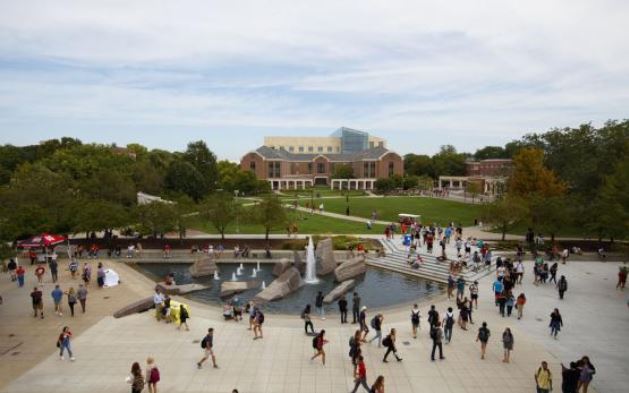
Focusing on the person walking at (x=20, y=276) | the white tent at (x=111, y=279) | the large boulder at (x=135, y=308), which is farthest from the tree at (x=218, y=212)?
the large boulder at (x=135, y=308)

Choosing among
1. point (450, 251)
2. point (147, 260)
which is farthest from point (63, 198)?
point (450, 251)

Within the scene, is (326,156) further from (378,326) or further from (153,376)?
(153,376)

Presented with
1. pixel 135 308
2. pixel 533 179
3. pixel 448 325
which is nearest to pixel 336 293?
pixel 448 325

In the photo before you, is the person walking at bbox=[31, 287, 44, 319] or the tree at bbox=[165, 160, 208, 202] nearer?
the person walking at bbox=[31, 287, 44, 319]

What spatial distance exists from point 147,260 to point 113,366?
1982 cm

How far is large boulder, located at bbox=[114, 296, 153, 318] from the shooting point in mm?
20292

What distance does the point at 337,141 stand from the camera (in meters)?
164

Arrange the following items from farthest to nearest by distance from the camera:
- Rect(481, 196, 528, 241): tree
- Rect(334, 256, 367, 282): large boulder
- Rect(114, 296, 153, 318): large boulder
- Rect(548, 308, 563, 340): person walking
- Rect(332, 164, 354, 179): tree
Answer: Rect(332, 164, 354, 179): tree < Rect(481, 196, 528, 241): tree < Rect(334, 256, 367, 282): large boulder < Rect(114, 296, 153, 318): large boulder < Rect(548, 308, 563, 340): person walking

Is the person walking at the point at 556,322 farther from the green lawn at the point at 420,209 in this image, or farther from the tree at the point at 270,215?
the green lawn at the point at 420,209

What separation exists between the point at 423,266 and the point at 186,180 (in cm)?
4016

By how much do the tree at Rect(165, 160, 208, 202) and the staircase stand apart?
34408mm

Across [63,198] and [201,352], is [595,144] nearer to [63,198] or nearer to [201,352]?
[201,352]

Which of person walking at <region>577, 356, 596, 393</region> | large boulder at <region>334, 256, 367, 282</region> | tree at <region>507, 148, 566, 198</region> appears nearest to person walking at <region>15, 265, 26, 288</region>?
large boulder at <region>334, 256, 367, 282</region>

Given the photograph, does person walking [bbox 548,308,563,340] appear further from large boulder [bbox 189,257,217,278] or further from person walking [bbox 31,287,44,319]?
Answer: person walking [bbox 31,287,44,319]
